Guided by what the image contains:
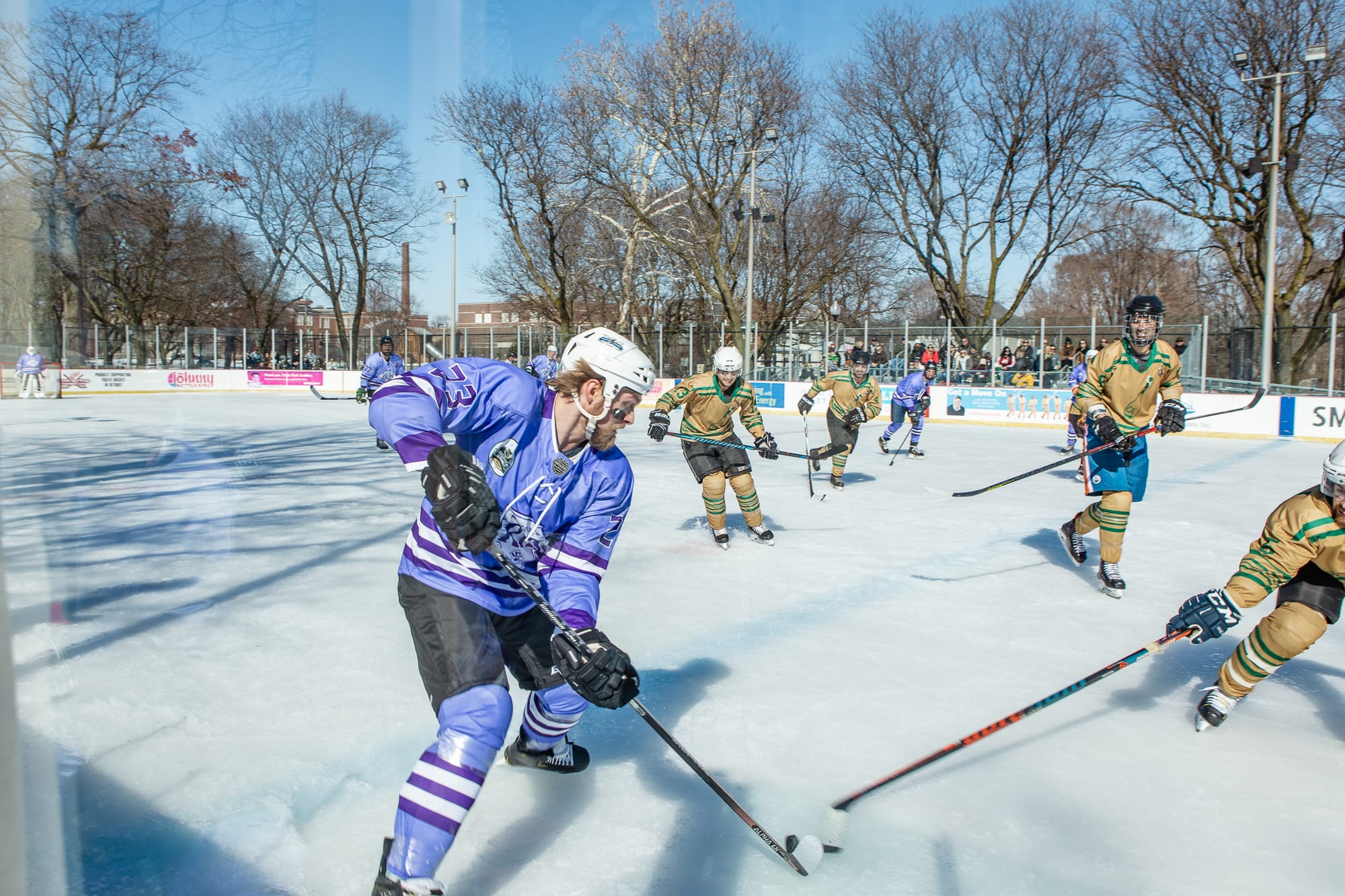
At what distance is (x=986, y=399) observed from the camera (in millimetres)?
17266

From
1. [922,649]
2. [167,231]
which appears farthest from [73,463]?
[922,649]

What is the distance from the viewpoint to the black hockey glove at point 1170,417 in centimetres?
476

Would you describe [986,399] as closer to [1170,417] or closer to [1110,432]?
[1170,417]

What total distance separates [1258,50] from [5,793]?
76.1ft

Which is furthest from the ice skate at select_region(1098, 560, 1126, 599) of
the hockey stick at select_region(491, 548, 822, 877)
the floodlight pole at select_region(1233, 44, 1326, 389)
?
the floodlight pole at select_region(1233, 44, 1326, 389)

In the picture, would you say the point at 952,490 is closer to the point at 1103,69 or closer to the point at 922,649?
the point at 922,649

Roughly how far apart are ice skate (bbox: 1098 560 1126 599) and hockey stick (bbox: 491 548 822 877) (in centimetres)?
331

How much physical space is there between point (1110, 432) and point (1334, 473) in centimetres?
203

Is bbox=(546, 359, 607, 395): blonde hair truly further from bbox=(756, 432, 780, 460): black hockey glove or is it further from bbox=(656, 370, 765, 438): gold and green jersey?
bbox=(756, 432, 780, 460): black hockey glove

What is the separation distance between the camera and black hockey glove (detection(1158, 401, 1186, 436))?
187 inches

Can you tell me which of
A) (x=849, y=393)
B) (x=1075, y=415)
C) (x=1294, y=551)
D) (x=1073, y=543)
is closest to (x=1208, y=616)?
(x=1294, y=551)

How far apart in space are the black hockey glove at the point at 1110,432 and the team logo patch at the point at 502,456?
149 inches

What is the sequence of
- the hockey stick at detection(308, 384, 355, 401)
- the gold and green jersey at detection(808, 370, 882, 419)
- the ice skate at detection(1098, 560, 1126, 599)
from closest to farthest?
the ice skate at detection(1098, 560, 1126, 599) < the gold and green jersey at detection(808, 370, 882, 419) < the hockey stick at detection(308, 384, 355, 401)

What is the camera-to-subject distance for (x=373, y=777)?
2600mm
